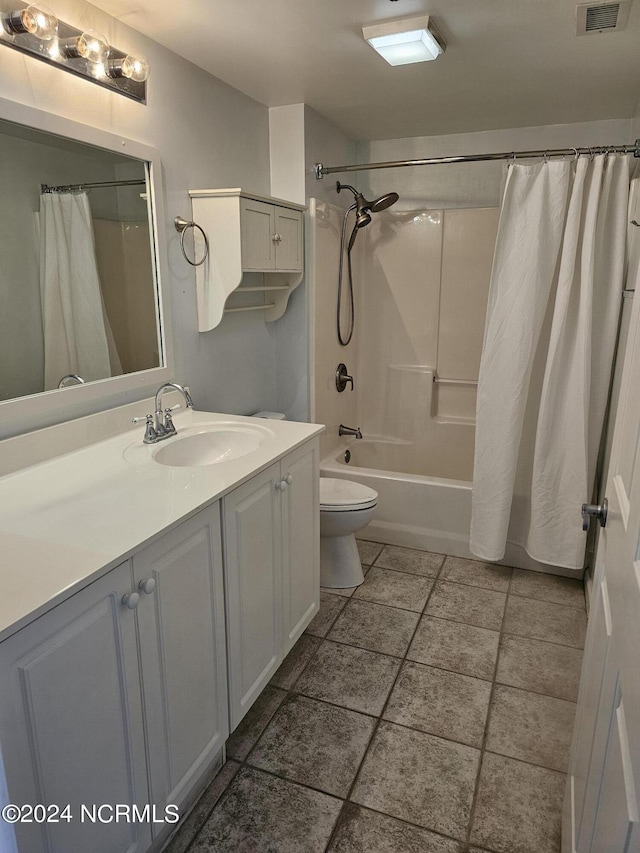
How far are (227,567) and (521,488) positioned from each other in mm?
1802

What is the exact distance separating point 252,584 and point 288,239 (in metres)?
1.64

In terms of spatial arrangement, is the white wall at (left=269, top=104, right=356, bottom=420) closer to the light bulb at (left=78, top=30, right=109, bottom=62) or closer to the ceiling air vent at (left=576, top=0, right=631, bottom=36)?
the light bulb at (left=78, top=30, right=109, bottom=62)

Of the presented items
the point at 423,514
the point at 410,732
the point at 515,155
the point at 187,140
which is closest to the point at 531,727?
the point at 410,732

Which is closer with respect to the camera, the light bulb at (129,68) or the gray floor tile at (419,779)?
the gray floor tile at (419,779)

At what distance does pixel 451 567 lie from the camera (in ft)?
9.65

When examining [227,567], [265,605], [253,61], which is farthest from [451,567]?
[253,61]

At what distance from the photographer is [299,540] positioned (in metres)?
2.06

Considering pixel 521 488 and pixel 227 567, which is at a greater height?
pixel 227 567

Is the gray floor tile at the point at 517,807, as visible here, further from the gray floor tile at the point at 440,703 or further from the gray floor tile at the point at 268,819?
the gray floor tile at the point at 268,819

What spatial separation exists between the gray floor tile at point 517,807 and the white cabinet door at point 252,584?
0.73 m

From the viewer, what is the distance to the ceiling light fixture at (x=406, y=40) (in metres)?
1.88

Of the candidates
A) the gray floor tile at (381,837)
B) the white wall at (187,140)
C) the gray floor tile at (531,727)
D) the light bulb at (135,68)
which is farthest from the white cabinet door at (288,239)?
the gray floor tile at (381,837)

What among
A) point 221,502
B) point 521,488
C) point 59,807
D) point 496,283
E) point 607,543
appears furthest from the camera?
point 521,488

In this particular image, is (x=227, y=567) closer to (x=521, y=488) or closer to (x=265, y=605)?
(x=265, y=605)
